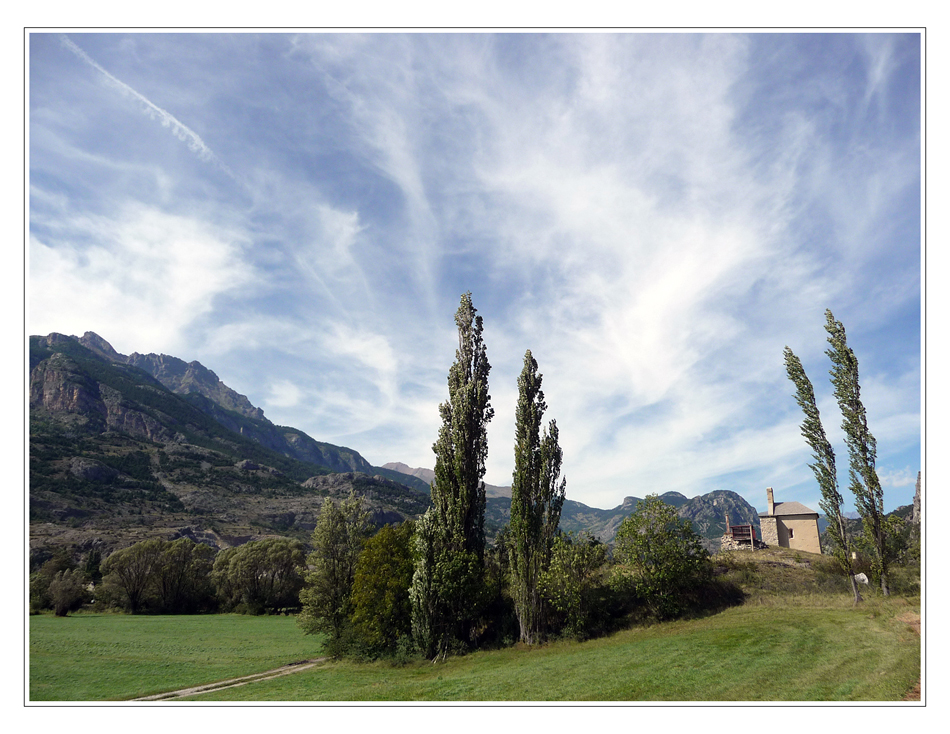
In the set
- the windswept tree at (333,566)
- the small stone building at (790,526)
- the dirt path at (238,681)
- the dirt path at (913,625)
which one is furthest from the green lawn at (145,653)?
the small stone building at (790,526)

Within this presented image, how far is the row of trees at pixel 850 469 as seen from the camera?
29031 millimetres

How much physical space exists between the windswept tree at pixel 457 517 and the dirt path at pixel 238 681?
7.89m

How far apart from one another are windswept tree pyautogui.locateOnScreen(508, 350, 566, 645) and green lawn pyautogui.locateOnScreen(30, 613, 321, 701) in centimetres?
1617

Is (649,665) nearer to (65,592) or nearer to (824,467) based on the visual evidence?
(824,467)

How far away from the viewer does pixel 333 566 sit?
3759 centimetres

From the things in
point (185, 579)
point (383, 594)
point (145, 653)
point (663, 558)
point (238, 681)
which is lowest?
point (145, 653)

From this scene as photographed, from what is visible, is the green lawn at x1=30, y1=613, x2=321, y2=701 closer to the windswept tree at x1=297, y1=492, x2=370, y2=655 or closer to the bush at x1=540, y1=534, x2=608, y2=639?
the windswept tree at x1=297, y1=492, x2=370, y2=655

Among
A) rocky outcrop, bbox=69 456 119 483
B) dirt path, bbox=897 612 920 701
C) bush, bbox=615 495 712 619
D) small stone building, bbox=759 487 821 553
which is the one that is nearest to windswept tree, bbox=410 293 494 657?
bush, bbox=615 495 712 619

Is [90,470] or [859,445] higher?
[90,470]

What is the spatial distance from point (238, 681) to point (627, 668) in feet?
68.9

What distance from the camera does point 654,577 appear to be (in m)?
30.4

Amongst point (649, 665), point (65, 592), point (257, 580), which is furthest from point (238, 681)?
point (65, 592)
